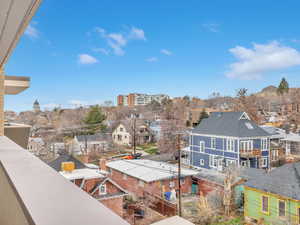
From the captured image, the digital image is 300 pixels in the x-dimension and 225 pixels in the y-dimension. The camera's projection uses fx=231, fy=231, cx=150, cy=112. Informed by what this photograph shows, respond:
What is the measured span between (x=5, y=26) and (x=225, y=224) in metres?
1.63

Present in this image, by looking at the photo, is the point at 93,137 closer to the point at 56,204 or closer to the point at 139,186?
the point at 139,186

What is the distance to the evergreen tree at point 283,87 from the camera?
2.34m

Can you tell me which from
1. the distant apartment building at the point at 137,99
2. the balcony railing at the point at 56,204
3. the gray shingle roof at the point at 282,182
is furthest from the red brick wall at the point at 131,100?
the balcony railing at the point at 56,204

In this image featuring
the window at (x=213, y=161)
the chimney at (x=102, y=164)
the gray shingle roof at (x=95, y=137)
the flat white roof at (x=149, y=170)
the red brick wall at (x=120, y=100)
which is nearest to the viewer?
the flat white roof at (x=149, y=170)

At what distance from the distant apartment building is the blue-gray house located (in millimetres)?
1165

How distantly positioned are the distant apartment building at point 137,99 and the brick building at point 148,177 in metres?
1.58

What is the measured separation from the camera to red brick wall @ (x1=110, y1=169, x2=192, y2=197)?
2.13 m

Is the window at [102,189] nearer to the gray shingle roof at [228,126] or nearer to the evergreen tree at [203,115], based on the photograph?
the gray shingle roof at [228,126]

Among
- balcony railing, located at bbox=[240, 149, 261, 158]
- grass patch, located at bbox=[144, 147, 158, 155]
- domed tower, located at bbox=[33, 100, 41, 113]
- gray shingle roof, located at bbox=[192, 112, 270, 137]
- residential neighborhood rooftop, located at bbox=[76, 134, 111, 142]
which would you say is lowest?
grass patch, located at bbox=[144, 147, 158, 155]

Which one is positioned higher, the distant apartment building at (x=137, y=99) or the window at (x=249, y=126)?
the distant apartment building at (x=137, y=99)

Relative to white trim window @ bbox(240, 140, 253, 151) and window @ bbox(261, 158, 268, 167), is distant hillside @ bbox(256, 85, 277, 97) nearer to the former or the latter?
white trim window @ bbox(240, 140, 253, 151)

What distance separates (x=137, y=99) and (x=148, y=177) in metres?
2.25

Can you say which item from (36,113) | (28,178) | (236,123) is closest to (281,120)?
(236,123)

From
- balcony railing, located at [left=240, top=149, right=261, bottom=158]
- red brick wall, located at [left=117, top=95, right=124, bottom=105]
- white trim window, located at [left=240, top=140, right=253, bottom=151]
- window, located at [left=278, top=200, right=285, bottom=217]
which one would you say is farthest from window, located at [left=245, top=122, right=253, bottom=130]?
red brick wall, located at [left=117, top=95, right=124, bottom=105]
